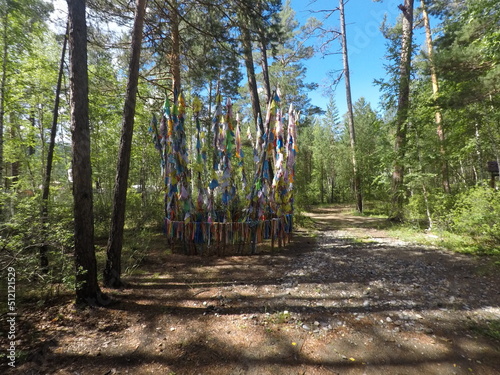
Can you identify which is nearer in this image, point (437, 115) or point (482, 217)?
point (482, 217)

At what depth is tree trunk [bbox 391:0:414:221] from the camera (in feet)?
25.3

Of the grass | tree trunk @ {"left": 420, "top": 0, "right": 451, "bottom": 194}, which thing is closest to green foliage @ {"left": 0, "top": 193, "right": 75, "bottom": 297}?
the grass

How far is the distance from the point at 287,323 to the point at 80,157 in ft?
11.7

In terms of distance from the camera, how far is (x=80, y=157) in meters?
2.92

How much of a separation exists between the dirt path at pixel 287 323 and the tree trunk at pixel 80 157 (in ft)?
1.54

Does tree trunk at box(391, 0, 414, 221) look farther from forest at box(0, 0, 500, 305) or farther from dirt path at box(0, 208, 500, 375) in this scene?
dirt path at box(0, 208, 500, 375)

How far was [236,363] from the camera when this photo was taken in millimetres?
2012

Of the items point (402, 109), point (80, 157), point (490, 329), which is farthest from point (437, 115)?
point (80, 157)

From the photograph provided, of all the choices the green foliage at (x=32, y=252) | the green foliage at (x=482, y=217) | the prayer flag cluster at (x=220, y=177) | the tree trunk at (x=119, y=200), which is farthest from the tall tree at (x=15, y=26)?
the green foliage at (x=482, y=217)

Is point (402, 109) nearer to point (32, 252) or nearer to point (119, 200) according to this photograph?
point (119, 200)

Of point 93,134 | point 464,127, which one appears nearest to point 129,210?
point 93,134

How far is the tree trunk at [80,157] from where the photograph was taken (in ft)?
9.46

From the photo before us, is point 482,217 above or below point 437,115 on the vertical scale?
below

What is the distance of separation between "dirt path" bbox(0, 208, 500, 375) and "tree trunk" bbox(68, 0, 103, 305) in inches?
18.5
